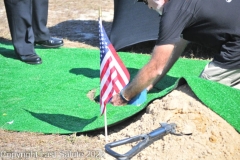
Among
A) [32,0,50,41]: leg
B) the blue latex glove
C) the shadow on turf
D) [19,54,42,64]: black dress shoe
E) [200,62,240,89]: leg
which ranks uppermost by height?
[200,62,240,89]: leg

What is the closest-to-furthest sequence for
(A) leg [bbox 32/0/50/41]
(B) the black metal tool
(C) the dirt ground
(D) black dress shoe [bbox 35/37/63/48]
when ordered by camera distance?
(B) the black metal tool, (C) the dirt ground, (A) leg [bbox 32/0/50/41], (D) black dress shoe [bbox 35/37/63/48]

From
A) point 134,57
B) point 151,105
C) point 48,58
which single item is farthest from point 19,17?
point 151,105

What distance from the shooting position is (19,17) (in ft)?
21.5

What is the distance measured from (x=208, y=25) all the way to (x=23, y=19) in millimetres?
3071

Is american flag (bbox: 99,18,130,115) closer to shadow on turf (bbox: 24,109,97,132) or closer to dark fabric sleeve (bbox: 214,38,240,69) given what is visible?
shadow on turf (bbox: 24,109,97,132)

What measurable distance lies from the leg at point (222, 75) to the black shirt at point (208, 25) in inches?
2.1

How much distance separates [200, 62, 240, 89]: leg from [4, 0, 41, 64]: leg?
275 centimetres

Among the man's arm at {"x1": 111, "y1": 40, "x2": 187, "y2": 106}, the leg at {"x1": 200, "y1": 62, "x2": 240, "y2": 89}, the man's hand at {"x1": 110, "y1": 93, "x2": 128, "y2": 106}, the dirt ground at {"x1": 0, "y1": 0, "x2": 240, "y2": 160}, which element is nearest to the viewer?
the dirt ground at {"x1": 0, "y1": 0, "x2": 240, "y2": 160}

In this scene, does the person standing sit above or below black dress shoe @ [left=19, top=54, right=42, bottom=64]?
above

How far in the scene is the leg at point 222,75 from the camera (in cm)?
452

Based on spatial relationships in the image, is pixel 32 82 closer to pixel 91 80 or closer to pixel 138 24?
pixel 91 80

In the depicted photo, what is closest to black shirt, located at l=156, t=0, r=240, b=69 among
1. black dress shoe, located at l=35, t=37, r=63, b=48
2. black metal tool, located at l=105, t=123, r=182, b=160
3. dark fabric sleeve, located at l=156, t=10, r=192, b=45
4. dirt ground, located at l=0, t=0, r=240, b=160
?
dark fabric sleeve, located at l=156, t=10, r=192, b=45

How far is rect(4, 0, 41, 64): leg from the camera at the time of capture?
653 cm

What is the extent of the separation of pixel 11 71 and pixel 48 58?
71 cm
